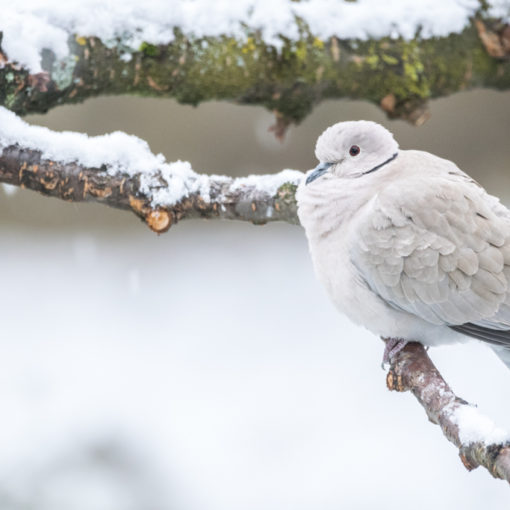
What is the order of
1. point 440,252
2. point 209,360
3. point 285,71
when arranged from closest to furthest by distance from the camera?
point 440,252 → point 285,71 → point 209,360

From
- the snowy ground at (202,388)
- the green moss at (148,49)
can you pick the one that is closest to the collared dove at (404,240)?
the green moss at (148,49)

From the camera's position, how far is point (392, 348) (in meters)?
1.89

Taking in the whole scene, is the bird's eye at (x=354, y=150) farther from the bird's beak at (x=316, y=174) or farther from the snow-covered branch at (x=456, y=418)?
the snow-covered branch at (x=456, y=418)

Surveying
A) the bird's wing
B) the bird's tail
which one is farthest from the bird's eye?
the bird's tail

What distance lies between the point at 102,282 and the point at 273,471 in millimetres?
1542

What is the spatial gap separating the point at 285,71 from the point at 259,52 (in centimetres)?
9

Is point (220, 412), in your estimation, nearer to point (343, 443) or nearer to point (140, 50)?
point (343, 443)

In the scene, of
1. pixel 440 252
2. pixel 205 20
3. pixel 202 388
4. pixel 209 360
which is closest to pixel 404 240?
pixel 440 252

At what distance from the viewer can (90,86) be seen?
204 cm

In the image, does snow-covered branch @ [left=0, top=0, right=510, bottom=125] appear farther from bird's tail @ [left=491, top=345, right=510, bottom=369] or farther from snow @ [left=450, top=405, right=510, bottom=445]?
snow @ [left=450, top=405, right=510, bottom=445]

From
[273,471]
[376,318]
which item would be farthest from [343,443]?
[376,318]

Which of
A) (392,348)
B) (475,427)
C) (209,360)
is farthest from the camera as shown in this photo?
(209,360)

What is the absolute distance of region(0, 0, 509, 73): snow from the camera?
1928mm

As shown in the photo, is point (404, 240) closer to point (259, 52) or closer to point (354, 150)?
point (354, 150)
